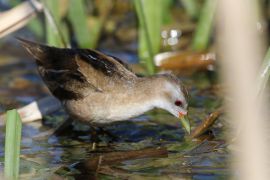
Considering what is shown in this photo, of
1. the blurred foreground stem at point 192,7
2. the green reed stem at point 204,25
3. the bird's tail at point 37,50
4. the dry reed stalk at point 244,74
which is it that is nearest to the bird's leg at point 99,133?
the bird's tail at point 37,50

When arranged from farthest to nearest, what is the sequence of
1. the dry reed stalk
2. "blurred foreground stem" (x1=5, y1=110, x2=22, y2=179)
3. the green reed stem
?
the green reed stem, "blurred foreground stem" (x1=5, y1=110, x2=22, y2=179), the dry reed stalk

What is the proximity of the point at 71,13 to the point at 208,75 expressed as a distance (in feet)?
5.06

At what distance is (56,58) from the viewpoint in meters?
5.12

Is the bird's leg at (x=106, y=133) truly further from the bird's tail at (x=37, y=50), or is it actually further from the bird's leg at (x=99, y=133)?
the bird's tail at (x=37, y=50)

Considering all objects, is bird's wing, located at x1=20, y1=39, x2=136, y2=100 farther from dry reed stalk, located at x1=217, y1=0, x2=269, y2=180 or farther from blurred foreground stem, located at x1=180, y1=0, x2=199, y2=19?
dry reed stalk, located at x1=217, y1=0, x2=269, y2=180

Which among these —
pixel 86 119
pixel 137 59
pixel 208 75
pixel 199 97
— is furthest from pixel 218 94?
pixel 86 119

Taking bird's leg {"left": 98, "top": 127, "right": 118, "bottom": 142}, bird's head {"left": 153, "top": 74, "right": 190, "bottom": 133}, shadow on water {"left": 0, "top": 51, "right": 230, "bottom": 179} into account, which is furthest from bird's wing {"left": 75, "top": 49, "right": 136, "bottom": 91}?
bird's leg {"left": 98, "top": 127, "right": 118, "bottom": 142}

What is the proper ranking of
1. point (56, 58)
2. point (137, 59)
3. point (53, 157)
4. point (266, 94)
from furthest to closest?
1. point (137, 59)
2. point (266, 94)
3. point (56, 58)
4. point (53, 157)

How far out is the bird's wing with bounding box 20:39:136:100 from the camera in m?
4.91

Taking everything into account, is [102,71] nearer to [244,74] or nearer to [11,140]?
[11,140]

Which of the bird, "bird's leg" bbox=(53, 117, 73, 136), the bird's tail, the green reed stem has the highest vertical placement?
the green reed stem

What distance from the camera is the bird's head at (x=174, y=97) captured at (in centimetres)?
484

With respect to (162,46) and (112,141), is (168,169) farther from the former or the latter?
(162,46)

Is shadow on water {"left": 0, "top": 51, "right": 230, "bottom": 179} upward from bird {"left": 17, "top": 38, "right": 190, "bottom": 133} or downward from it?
downward
